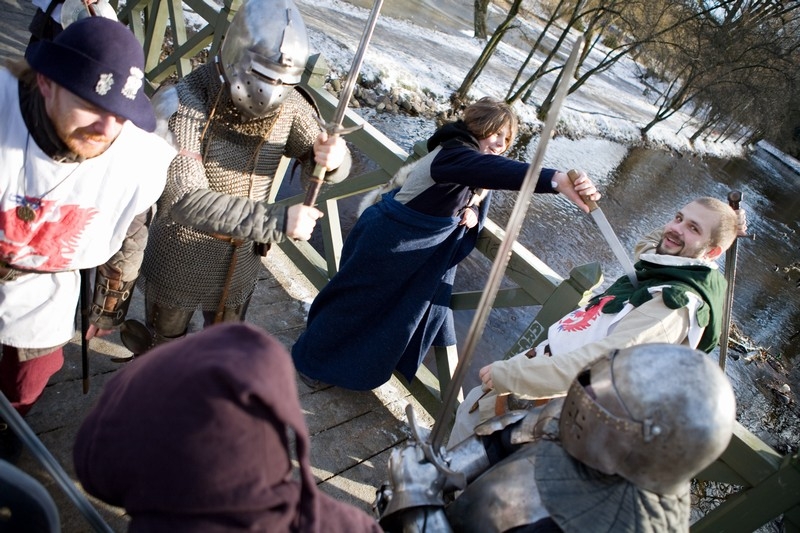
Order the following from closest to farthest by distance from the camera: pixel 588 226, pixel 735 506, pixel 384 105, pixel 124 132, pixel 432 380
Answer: pixel 124 132
pixel 735 506
pixel 432 380
pixel 588 226
pixel 384 105

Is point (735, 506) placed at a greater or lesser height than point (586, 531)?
lesser

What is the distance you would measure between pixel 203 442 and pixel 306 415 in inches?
78.3

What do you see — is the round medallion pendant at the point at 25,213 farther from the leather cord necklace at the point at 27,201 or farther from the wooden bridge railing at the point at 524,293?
the wooden bridge railing at the point at 524,293

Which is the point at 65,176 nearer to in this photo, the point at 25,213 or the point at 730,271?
the point at 25,213

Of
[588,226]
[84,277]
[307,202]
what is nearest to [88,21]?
[307,202]

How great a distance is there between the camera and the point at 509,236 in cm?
146

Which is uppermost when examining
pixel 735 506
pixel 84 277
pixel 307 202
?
pixel 307 202

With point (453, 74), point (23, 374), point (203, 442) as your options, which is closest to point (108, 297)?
point (23, 374)

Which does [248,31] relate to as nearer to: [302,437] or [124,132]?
[124,132]

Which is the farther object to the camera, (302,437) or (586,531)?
(586,531)

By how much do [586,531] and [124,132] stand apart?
1.60 meters

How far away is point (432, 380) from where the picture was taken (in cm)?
304

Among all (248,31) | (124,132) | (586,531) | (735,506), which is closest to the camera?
(586,531)

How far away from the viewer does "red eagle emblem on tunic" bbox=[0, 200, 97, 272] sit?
148cm
